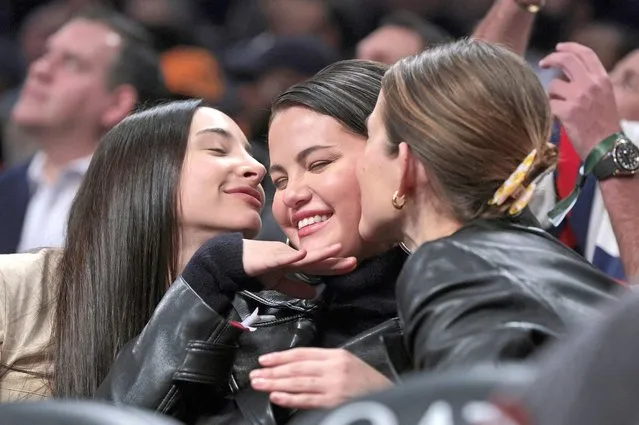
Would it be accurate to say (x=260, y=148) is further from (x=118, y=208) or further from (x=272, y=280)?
(x=272, y=280)

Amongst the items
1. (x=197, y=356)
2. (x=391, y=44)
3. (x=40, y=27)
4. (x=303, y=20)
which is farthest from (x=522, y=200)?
(x=40, y=27)

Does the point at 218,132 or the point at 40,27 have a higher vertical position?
the point at 218,132

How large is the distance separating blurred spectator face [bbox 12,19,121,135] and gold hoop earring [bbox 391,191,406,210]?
2275 mm

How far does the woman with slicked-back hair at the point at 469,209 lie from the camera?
5.74 ft

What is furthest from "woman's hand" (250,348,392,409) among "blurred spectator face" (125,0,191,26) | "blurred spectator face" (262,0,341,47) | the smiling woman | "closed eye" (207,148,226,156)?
"blurred spectator face" (125,0,191,26)

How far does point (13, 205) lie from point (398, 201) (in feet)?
7.67

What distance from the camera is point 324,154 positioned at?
252cm

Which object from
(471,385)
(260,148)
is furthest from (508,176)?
(260,148)

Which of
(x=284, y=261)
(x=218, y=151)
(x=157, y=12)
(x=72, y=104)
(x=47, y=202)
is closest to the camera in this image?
(x=284, y=261)

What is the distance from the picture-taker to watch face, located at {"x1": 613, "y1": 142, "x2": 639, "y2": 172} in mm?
2720

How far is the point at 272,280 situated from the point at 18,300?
0.72 metres

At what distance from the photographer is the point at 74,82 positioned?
4.24 m

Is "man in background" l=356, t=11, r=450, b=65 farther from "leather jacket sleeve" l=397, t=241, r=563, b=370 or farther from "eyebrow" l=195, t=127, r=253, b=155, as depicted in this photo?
"leather jacket sleeve" l=397, t=241, r=563, b=370

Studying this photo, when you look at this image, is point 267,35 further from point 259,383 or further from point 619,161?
point 259,383
